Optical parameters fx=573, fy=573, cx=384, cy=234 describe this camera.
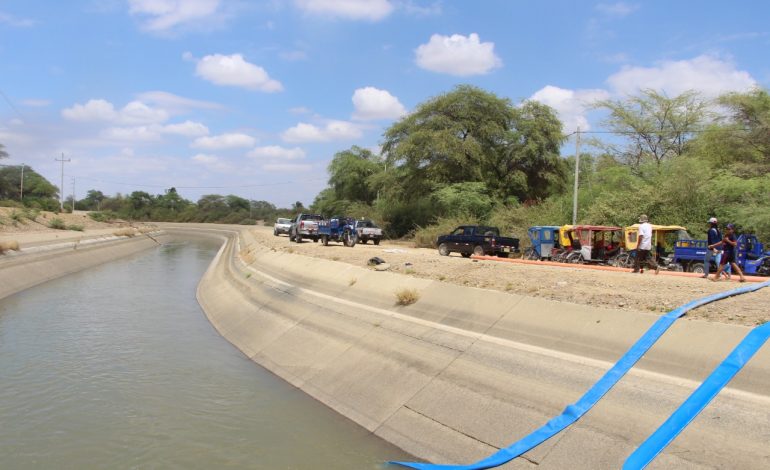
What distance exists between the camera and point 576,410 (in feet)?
25.5

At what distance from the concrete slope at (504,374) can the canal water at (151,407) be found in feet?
2.47

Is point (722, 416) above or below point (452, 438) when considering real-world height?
above

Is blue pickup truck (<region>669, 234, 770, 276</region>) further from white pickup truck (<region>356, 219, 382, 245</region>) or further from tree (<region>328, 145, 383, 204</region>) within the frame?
tree (<region>328, 145, 383, 204</region>)

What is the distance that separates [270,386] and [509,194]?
111ft

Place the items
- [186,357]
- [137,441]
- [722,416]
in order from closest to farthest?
[722,416], [137,441], [186,357]

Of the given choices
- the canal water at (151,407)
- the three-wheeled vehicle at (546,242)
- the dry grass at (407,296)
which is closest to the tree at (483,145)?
the three-wheeled vehicle at (546,242)

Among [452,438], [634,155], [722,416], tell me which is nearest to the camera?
[722,416]

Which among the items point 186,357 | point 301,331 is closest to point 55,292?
point 186,357

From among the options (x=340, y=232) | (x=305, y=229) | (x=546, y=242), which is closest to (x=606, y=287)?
(x=546, y=242)

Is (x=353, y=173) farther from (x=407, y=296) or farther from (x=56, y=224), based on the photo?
(x=407, y=296)

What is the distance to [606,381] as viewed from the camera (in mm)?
8094

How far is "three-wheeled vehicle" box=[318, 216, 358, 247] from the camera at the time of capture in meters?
34.5

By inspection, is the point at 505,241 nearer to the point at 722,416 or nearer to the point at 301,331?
the point at 301,331

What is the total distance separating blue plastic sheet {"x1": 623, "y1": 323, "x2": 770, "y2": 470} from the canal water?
3.59 meters
